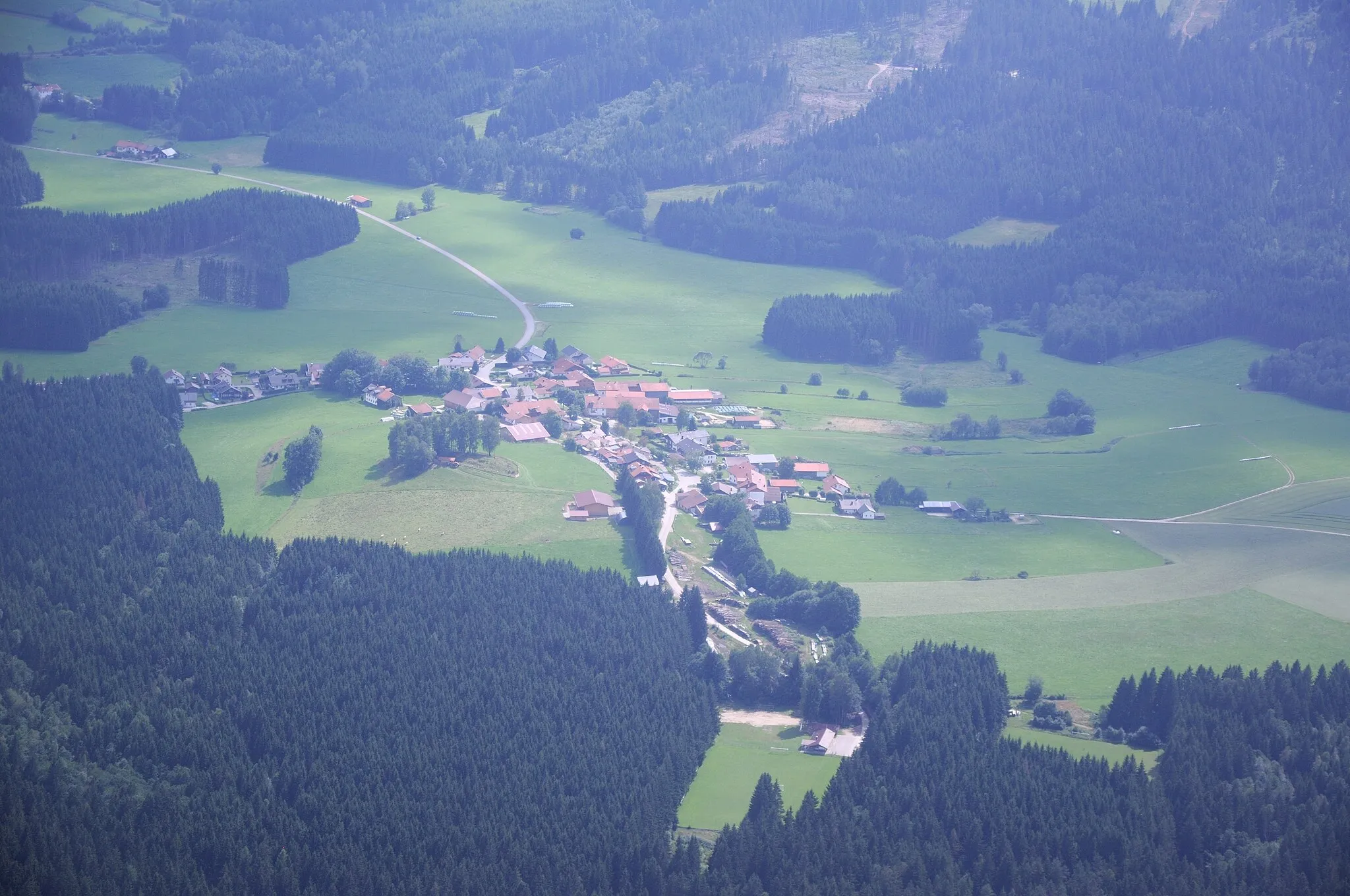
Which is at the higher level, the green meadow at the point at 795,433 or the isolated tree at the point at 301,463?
the green meadow at the point at 795,433

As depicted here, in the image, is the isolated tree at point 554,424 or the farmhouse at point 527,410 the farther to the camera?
the farmhouse at point 527,410

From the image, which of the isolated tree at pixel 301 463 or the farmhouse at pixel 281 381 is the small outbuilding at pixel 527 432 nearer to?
the isolated tree at pixel 301 463

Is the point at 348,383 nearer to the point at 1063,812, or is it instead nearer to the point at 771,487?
the point at 771,487

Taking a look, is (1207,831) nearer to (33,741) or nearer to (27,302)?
(33,741)

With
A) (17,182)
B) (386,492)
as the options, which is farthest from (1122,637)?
(17,182)

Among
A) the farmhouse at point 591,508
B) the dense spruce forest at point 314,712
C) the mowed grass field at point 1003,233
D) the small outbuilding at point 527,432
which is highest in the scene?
the mowed grass field at point 1003,233

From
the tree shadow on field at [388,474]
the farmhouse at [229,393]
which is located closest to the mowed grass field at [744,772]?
the tree shadow on field at [388,474]
